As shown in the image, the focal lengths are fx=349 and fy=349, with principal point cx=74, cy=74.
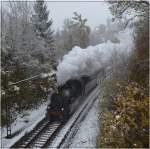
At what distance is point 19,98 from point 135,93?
1921 cm

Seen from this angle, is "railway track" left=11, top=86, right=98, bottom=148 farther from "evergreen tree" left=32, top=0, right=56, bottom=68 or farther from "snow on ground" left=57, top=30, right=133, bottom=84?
"evergreen tree" left=32, top=0, right=56, bottom=68

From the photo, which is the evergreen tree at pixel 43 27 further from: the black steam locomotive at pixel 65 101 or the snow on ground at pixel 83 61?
the black steam locomotive at pixel 65 101

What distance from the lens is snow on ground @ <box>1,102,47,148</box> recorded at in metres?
22.6

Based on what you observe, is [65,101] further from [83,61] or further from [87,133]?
[83,61]

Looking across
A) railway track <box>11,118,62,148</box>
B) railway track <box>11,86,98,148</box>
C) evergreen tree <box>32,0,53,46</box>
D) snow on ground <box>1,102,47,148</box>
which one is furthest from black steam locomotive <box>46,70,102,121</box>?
evergreen tree <box>32,0,53,46</box>

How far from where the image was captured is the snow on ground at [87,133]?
2115 cm

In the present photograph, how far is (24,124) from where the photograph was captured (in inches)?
1046

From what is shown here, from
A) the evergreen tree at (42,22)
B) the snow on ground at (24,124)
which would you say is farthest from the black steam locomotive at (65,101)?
the evergreen tree at (42,22)

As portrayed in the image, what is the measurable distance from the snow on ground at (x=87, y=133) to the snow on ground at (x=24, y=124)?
3.66m

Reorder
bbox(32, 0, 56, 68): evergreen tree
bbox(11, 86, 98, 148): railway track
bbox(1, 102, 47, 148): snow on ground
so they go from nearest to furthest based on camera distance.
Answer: bbox(11, 86, 98, 148): railway track → bbox(1, 102, 47, 148): snow on ground → bbox(32, 0, 56, 68): evergreen tree

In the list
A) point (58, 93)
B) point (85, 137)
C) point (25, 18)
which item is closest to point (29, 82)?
point (58, 93)

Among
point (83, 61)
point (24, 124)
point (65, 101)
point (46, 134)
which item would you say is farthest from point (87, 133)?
point (83, 61)

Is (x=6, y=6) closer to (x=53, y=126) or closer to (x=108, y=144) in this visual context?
(x=53, y=126)

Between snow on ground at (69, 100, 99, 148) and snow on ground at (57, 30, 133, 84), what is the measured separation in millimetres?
3946
